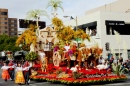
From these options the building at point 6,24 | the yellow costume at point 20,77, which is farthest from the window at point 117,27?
the building at point 6,24

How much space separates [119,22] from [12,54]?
3414 centimetres

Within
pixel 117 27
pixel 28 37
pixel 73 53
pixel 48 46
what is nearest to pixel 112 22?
pixel 117 27

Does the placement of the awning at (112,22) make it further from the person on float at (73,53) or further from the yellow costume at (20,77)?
the yellow costume at (20,77)

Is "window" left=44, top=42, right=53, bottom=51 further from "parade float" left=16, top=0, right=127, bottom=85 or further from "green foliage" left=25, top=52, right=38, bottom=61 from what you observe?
"green foliage" left=25, top=52, right=38, bottom=61

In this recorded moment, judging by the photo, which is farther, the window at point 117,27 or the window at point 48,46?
the window at point 117,27

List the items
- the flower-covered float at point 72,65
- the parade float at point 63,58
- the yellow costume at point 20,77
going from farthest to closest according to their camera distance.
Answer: the yellow costume at point 20,77
the parade float at point 63,58
the flower-covered float at point 72,65

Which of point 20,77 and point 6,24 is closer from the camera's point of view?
point 20,77

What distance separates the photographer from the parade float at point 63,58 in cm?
2103

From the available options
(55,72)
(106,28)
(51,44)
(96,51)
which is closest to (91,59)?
(96,51)

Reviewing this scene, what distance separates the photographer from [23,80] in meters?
22.2

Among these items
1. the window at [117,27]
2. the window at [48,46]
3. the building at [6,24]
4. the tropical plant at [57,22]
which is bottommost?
the window at [48,46]

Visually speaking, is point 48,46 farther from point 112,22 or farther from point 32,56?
point 112,22

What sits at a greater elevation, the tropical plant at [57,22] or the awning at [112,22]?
the awning at [112,22]

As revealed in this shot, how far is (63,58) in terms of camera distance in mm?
23516
